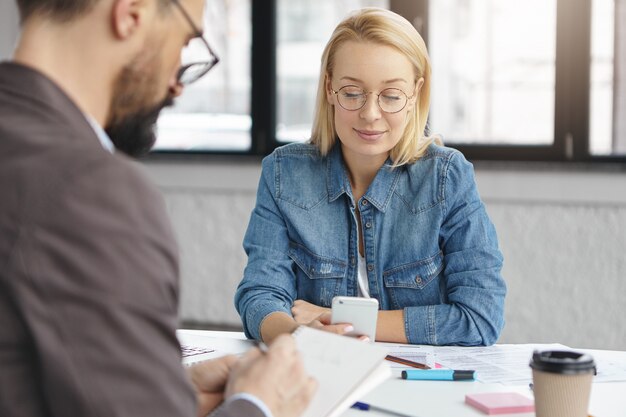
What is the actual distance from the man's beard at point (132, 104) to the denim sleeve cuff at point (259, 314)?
899 millimetres

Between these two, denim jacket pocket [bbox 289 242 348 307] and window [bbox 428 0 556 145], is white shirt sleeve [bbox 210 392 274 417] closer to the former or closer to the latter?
denim jacket pocket [bbox 289 242 348 307]

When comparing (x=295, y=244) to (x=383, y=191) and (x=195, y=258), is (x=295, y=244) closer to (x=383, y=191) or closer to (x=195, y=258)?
(x=383, y=191)

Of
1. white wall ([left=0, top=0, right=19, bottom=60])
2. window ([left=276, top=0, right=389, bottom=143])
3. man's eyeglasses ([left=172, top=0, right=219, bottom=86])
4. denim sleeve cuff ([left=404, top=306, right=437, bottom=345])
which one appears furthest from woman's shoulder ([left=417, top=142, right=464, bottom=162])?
white wall ([left=0, top=0, right=19, bottom=60])

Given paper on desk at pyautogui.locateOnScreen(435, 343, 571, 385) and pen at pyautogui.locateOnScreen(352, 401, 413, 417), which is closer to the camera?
pen at pyautogui.locateOnScreen(352, 401, 413, 417)

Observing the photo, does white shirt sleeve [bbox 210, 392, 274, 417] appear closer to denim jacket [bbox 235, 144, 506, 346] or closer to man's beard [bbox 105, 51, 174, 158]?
man's beard [bbox 105, 51, 174, 158]

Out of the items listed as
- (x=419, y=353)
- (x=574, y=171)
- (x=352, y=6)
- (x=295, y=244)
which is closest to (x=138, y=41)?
(x=419, y=353)

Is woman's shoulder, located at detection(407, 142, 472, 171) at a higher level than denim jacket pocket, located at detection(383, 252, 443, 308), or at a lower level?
higher

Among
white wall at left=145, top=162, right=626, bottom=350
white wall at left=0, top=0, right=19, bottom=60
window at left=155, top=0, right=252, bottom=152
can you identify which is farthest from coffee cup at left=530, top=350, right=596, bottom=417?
white wall at left=0, top=0, right=19, bottom=60

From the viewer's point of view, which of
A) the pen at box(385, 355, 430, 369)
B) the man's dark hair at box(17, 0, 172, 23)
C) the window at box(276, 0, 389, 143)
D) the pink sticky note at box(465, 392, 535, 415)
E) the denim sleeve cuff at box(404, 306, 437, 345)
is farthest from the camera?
the window at box(276, 0, 389, 143)

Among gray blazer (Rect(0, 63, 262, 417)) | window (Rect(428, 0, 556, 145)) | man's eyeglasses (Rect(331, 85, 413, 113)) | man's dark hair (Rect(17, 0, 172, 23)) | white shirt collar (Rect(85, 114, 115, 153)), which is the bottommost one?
gray blazer (Rect(0, 63, 262, 417))

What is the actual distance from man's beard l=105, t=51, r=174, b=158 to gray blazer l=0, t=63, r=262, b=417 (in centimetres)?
14

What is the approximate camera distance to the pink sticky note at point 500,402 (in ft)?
4.61

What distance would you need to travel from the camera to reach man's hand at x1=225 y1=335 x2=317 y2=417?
1107mm

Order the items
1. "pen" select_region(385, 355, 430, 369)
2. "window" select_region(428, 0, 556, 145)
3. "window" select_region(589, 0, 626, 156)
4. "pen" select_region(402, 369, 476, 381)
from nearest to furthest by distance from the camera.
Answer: "pen" select_region(402, 369, 476, 381) < "pen" select_region(385, 355, 430, 369) < "window" select_region(589, 0, 626, 156) < "window" select_region(428, 0, 556, 145)
